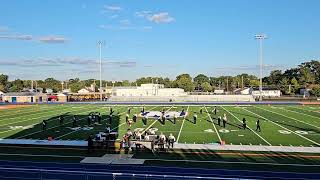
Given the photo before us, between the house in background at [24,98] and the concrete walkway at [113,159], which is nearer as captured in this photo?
the concrete walkway at [113,159]

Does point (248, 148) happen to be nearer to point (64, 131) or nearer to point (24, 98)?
point (64, 131)

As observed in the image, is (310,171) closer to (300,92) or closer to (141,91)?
(141,91)

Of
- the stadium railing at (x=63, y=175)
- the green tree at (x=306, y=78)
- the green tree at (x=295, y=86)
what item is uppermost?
the green tree at (x=306, y=78)

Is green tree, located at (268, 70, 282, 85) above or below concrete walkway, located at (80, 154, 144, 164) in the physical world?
above

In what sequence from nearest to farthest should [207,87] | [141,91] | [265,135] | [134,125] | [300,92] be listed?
[265,135] < [134,125] < [141,91] < [300,92] < [207,87]

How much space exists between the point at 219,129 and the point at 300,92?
87986 millimetres

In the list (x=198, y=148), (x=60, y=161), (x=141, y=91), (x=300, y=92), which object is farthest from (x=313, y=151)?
(x=300, y=92)

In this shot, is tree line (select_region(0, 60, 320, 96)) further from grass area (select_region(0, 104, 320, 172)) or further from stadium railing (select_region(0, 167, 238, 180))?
stadium railing (select_region(0, 167, 238, 180))

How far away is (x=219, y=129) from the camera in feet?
91.3

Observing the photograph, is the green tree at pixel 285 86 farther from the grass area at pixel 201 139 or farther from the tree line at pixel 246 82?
the grass area at pixel 201 139

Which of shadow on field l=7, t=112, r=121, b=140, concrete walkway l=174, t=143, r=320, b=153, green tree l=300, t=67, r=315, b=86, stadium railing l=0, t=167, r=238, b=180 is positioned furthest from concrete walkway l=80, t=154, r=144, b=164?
green tree l=300, t=67, r=315, b=86

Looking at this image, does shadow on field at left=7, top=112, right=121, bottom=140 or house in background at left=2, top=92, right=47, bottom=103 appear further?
house in background at left=2, top=92, right=47, bottom=103

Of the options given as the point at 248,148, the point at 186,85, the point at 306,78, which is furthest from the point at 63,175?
the point at 186,85

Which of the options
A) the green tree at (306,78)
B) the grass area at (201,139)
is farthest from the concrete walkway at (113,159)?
the green tree at (306,78)
